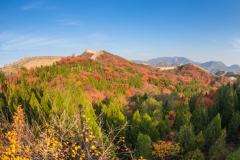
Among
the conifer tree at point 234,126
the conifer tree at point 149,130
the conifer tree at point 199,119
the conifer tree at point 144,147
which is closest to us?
the conifer tree at point 144,147

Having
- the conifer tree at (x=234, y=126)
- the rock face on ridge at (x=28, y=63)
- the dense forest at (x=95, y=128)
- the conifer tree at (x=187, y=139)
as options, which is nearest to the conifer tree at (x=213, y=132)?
the dense forest at (x=95, y=128)

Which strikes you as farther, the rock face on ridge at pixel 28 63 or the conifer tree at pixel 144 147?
the rock face on ridge at pixel 28 63

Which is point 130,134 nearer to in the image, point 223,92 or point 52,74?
point 52,74

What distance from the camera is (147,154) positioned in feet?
41.2

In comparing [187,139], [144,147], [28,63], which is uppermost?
[28,63]

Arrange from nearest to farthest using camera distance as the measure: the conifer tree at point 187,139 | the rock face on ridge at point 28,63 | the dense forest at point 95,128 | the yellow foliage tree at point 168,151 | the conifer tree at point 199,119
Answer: the dense forest at point 95,128
the yellow foliage tree at point 168,151
the conifer tree at point 187,139
the conifer tree at point 199,119
the rock face on ridge at point 28,63

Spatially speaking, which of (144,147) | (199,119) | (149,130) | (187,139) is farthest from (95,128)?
(199,119)

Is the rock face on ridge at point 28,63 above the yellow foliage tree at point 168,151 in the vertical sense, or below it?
above

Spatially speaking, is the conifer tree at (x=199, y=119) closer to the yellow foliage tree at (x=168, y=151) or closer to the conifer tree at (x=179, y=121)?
the conifer tree at (x=179, y=121)

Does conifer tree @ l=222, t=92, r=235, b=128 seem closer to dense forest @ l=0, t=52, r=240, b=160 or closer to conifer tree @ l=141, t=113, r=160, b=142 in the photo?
dense forest @ l=0, t=52, r=240, b=160

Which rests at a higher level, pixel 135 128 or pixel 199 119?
pixel 135 128

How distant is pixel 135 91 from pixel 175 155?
36894mm

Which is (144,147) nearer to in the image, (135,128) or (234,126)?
(135,128)

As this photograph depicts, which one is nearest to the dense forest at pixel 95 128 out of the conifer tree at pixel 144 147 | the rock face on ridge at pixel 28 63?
the conifer tree at pixel 144 147
